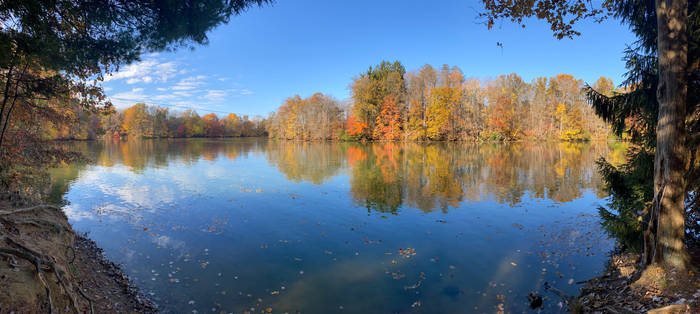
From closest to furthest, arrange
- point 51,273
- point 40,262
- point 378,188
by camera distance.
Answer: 1. point 40,262
2. point 51,273
3. point 378,188

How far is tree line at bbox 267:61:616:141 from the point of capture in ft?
184

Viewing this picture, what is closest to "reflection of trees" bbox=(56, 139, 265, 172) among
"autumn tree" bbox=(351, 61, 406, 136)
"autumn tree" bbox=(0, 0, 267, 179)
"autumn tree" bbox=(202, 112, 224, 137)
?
"autumn tree" bbox=(0, 0, 267, 179)

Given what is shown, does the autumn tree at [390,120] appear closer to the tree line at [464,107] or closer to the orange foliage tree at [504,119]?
the tree line at [464,107]

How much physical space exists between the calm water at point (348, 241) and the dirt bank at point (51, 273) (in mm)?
471

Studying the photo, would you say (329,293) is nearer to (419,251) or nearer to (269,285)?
(269,285)

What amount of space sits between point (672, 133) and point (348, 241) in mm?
6431

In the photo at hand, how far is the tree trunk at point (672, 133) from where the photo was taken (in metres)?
4.40

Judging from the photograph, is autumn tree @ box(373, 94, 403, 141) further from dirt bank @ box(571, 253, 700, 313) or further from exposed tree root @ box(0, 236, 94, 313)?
exposed tree root @ box(0, 236, 94, 313)

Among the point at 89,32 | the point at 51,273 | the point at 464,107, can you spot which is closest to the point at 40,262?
the point at 51,273

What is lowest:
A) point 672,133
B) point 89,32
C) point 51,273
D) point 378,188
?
point 378,188

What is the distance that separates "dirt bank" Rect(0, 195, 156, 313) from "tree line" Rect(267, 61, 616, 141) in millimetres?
54186

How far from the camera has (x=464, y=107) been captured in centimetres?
5800

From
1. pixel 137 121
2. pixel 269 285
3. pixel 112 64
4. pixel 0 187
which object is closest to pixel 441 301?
pixel 269 285

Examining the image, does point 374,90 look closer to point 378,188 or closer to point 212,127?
point 378,188
